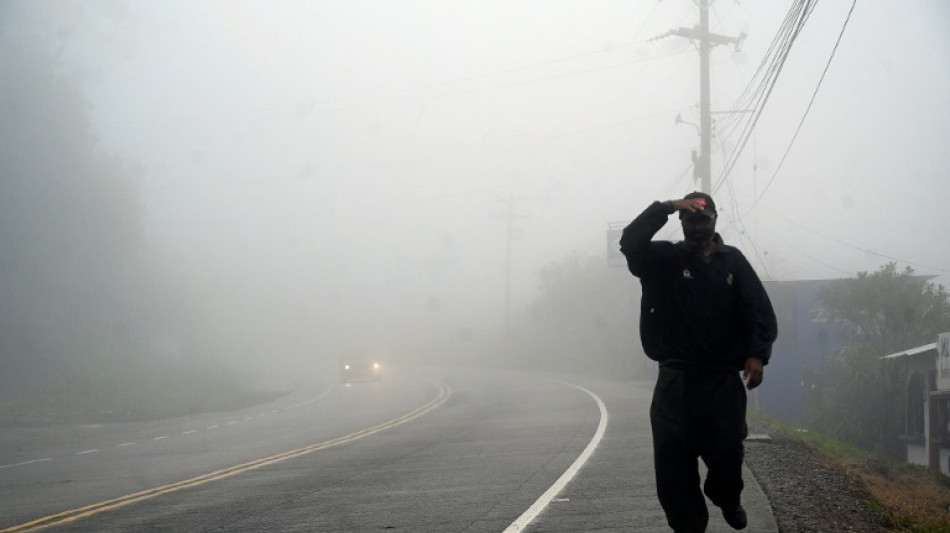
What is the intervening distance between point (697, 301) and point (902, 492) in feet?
35.6

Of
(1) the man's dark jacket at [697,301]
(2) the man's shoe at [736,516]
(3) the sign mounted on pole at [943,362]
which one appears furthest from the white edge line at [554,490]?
(3) the sign mounted on pole at [943,362]

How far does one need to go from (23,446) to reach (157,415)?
35.1 ft

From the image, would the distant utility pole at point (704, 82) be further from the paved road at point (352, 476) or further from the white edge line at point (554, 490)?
the white edge line at point (554, 490)

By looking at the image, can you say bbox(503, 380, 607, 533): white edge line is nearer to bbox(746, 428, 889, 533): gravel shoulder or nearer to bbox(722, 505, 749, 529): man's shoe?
bbox(746, 428, 889, 533): gravel shoulder

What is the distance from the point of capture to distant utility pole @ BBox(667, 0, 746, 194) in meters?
31.7

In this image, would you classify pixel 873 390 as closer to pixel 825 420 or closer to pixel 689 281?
pixel 825 420

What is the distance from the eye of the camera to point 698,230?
6.10m

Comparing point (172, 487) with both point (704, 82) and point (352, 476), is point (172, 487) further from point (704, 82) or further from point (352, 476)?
point (704, 82)

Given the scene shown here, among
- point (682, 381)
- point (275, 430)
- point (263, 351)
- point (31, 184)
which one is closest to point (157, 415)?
point (275, 430)

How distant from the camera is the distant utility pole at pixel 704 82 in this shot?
3166cm

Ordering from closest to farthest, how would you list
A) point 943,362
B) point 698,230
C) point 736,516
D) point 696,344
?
point 696,344 → point 698,230 → point 736,516 → point 943,362

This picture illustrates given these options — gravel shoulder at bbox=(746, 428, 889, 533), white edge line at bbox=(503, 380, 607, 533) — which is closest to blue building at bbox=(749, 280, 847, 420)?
white edge line at bbox=(503, 380, 607, 533)

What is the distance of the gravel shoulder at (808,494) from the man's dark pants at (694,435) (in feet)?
7.09

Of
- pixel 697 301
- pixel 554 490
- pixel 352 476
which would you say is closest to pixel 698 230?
pixel 697 301
